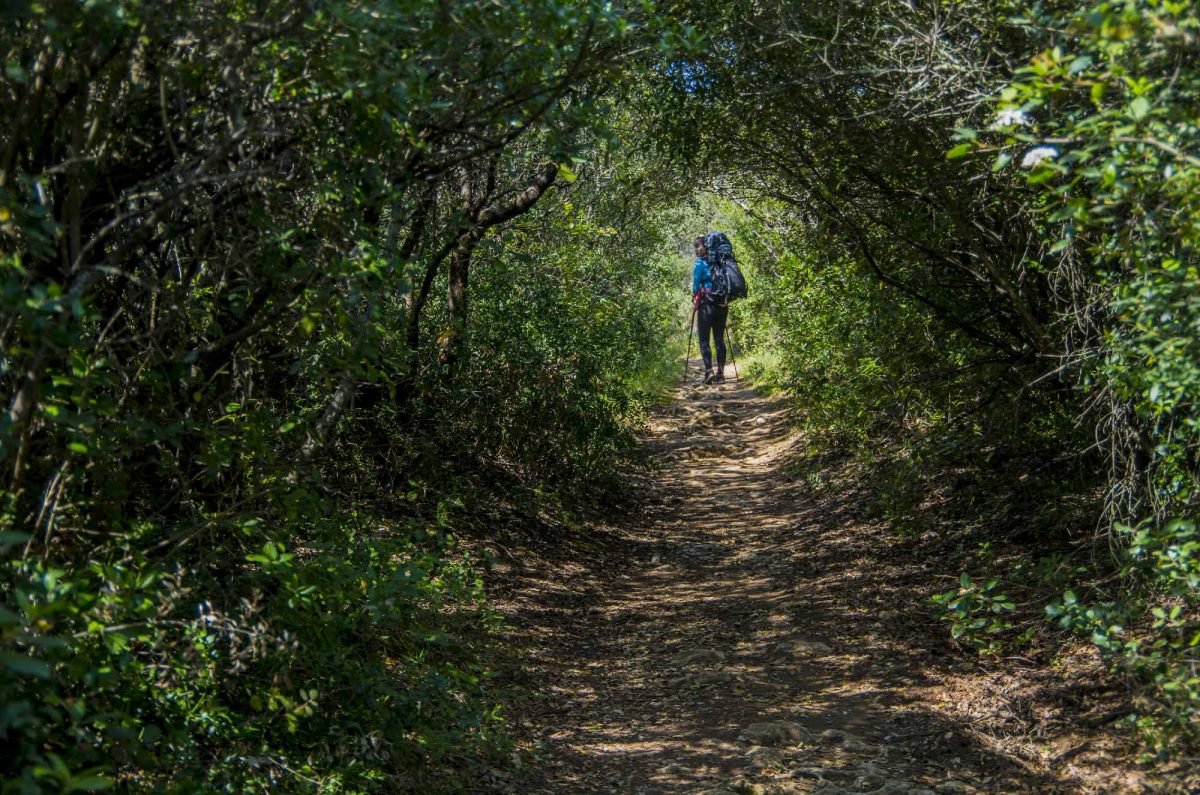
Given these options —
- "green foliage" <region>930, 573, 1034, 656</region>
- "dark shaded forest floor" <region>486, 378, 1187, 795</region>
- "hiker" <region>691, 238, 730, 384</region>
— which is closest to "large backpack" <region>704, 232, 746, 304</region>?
"hiker" <region>691, 238, 730, 384</region>

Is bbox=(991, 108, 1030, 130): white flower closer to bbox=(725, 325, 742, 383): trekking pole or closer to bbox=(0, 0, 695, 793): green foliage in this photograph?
bbox=(0, 0, 695, 793): green foliage

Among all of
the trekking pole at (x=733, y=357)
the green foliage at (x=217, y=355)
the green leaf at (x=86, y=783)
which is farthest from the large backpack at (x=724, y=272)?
the green leaf at (x=86, y=783)

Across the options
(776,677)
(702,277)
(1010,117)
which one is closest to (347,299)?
(1010,117)

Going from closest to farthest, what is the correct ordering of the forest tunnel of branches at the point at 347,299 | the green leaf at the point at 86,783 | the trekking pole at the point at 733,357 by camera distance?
the green leaf at the point at 86,783
the forest tunnel of branches at the point at 347,299
the trekking pole at the point at 733,357

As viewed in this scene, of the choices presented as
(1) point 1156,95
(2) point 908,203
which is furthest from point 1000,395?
(1) point 1156,95

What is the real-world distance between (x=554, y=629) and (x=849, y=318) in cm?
356

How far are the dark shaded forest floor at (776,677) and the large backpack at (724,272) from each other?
643 cm

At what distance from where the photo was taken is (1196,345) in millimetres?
3738

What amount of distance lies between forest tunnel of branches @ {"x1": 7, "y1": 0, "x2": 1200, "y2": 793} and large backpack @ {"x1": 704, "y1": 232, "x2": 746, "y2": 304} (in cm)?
917

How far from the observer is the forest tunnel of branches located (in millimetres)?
3262

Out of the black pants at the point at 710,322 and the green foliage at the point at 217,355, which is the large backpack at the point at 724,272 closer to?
the black pants at the point at 710,322

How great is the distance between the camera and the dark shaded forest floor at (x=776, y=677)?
5.12 metres

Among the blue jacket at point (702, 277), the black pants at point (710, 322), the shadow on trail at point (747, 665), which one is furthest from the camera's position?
the black pants at point (710, 322)

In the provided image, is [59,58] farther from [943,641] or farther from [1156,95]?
[943,641]
